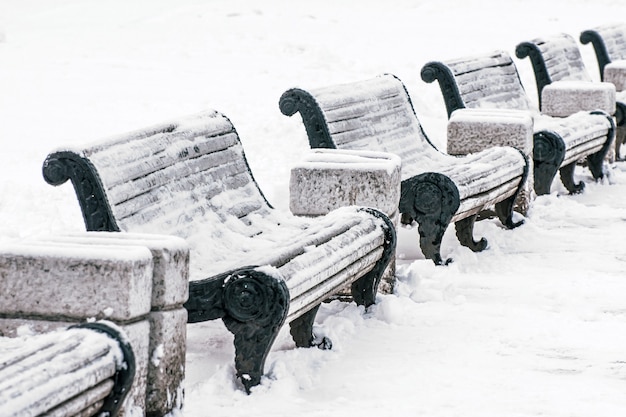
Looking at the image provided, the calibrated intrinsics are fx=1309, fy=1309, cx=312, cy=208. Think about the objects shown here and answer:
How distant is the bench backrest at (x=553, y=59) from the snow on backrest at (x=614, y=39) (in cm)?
102

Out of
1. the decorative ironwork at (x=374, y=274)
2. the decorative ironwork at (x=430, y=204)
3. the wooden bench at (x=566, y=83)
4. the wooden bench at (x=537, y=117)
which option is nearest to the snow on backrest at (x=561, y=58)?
the wooden bench at (x=566, y=83)

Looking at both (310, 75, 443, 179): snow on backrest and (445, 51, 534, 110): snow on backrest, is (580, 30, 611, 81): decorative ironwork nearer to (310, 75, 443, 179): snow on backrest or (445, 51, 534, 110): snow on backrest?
(445, 51, 534, 110): snow on backrest

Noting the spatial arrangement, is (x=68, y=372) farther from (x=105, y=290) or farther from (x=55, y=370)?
(x=105, y=290)

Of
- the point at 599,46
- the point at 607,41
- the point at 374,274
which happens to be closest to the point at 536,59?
the point at 599,46

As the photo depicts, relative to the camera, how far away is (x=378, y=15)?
28703mm


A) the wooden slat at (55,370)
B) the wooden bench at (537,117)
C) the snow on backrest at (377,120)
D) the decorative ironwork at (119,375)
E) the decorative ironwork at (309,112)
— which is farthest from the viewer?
the wooden bench at (537,117)

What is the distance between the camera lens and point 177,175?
233 inches

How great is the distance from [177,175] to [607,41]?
32.7ft

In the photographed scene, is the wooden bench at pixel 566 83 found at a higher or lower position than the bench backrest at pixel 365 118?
lower

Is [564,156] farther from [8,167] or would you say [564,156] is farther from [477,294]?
[8,167]

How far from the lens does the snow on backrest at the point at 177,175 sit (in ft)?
17.3

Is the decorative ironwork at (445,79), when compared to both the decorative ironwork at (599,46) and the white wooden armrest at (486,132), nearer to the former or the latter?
the white wooden armrest at (486,132)

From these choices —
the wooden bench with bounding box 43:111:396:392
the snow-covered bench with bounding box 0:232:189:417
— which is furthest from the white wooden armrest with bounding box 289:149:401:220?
the snow-covered bench with bounding box 0:232:189:417

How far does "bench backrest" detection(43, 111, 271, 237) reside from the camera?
5.09 meters
